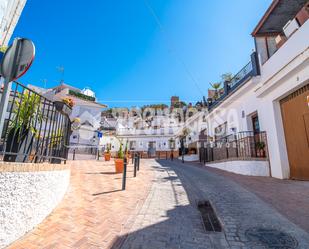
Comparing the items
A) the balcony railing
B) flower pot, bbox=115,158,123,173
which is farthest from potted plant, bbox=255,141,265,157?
flower pot, bbox=115,158,123,173

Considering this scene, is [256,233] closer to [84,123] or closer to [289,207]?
[289,207]

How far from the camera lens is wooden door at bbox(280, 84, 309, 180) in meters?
6.15

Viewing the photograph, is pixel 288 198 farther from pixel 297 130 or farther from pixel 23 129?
pixel 23 129

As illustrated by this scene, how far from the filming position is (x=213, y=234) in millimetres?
2943

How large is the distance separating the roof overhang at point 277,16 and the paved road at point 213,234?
7841 mm

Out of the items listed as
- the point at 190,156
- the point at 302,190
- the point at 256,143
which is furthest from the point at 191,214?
the point at 190,156

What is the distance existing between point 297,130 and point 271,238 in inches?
209

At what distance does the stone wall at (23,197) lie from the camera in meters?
2.24

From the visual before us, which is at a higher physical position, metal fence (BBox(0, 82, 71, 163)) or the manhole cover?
metal fence (BBox(0, 82, 71, 163))

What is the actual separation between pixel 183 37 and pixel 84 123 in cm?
1701

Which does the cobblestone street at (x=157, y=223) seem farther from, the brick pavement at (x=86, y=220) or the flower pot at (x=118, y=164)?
the flower pot at (x=118, y=164)

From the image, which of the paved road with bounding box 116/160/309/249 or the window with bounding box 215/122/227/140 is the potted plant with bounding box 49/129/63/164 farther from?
the window with bounding box 215/122/227/140

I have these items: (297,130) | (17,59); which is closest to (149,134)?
(297,130)

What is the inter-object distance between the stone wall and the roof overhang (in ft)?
33.3
